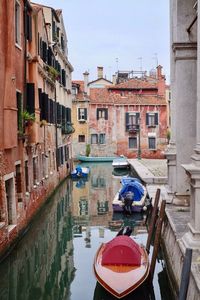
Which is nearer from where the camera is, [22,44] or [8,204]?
[8,204]

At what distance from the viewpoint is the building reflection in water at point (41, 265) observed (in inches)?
325

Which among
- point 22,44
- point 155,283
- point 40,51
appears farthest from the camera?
point 40,51

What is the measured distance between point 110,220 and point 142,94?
27.5 m

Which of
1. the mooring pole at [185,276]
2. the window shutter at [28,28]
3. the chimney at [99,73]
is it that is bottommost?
the mooring pole at [185,276]

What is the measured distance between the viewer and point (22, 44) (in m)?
12.1

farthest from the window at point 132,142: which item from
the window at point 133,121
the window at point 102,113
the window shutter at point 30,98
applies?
the window shutter at point 30,98

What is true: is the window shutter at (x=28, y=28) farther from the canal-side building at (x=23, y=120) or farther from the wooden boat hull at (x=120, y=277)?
the wooden boat hull at (x=120, y=277)

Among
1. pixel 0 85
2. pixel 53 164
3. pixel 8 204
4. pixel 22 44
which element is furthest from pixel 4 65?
pixel 53 164

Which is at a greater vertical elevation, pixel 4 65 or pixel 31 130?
pixel 4 65

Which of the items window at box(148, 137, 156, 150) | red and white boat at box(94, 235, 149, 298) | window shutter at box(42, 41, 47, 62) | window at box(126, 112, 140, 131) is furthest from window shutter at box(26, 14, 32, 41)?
window at box(148, 137, 156, 150)

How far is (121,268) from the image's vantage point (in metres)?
7.17

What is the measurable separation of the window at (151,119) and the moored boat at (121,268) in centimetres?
3196

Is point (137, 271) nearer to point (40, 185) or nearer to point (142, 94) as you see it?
point (40, 185)

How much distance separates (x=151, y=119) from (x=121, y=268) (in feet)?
108
